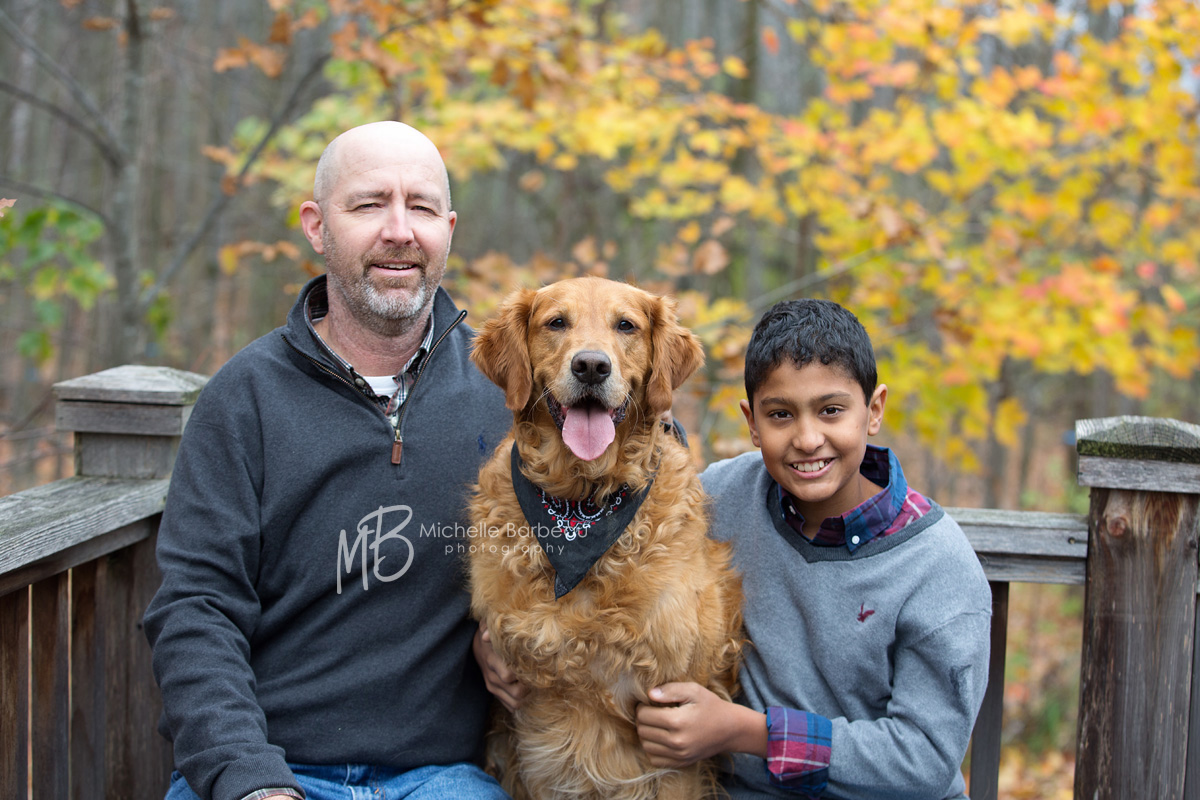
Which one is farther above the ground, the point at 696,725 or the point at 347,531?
the point at 347,531

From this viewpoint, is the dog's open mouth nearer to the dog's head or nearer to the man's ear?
the dog's head

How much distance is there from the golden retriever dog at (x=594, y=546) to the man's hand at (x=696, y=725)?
0.05 meters

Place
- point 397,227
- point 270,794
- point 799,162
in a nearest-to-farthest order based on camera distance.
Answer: point 270,794 < point 397,227 < point 799,162

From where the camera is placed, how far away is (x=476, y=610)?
7.22ft

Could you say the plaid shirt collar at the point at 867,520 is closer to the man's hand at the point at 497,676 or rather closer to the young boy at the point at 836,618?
the young boy at the point at 836,618

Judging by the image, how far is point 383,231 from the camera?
231 centimetres

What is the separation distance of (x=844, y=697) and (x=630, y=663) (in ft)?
1.62

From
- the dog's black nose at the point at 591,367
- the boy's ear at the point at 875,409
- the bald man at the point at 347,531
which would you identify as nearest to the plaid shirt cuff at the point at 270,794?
the bald man at the point at 347,531

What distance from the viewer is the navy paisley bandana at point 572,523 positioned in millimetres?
2100

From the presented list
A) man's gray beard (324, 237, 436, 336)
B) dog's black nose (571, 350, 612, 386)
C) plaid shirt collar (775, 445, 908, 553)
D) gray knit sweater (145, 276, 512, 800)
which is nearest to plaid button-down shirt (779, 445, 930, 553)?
plaid shirt collar (775, 445, 908, 553)

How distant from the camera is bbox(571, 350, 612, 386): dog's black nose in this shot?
2078 mm

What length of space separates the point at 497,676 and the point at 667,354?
927 mm

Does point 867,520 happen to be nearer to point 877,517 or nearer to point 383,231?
point 877,517

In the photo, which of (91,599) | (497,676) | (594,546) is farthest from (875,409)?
(91,599)
